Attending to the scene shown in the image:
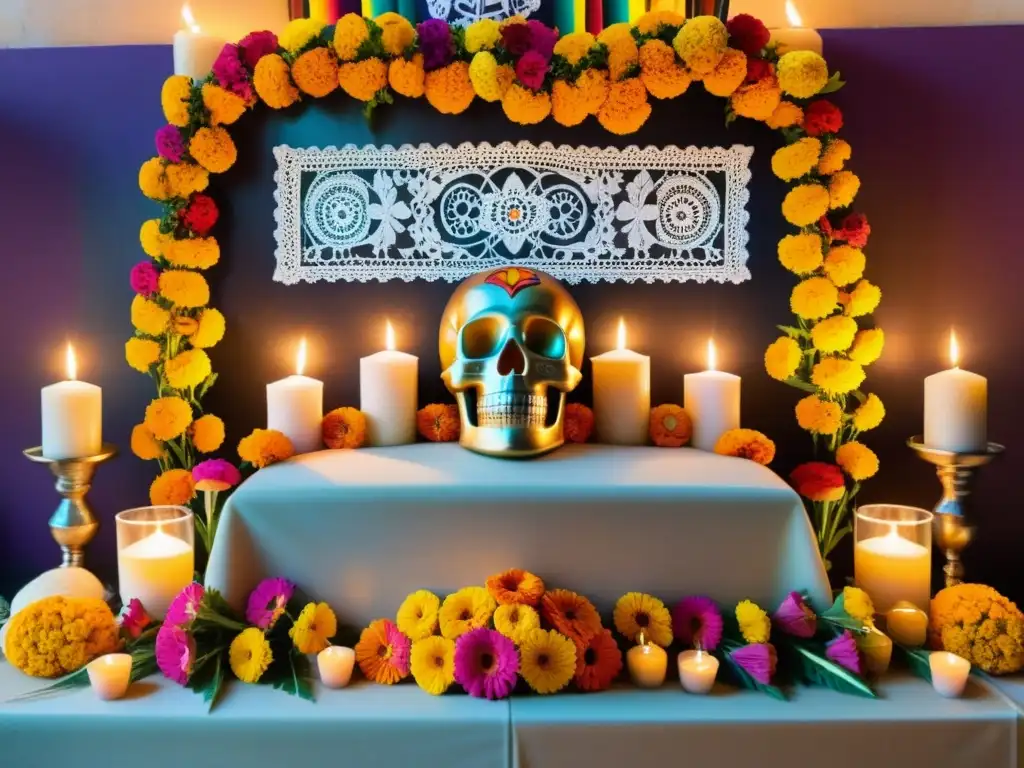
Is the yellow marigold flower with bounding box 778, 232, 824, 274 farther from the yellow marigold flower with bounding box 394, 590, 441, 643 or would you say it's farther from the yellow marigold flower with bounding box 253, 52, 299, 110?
the yellow marigold flower with bounding box 253, 52, 299, 110

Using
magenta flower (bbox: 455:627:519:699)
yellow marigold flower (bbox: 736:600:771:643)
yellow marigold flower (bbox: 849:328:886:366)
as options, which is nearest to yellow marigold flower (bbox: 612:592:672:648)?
yellow marigold flower (bbox: 736:600:771:643)

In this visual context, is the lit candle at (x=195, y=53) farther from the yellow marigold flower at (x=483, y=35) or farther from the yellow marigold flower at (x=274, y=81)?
the yellow marigold flower at (x=483, y=35)

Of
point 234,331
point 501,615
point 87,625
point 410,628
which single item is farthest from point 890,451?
point 87,625

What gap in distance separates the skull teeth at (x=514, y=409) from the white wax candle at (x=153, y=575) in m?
0.88

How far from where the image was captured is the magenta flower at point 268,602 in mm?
1795

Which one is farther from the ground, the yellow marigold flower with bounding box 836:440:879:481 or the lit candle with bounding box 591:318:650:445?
the lit candle with bounding box 591:318:650:445

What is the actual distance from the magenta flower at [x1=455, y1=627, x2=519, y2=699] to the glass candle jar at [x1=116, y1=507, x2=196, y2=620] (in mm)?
822

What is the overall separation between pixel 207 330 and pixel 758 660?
1826 millimetres

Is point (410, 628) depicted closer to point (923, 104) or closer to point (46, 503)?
point (46, 503)

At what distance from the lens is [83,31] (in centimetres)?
269

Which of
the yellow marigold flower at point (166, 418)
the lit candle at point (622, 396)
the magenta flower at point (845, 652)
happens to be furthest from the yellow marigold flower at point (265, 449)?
the magenta flower at point (845, 652)

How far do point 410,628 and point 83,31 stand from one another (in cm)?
232

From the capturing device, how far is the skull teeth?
2.06 metres

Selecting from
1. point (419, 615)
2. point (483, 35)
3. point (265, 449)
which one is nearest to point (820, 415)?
point (419, 615)
